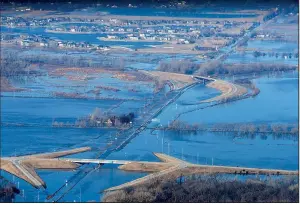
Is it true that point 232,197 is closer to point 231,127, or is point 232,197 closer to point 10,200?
point 10,200

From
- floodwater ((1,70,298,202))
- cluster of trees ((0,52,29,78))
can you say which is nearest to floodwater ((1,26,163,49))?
cluster of trees ((0,52,29,78))

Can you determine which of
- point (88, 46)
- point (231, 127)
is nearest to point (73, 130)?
point (231, 127)

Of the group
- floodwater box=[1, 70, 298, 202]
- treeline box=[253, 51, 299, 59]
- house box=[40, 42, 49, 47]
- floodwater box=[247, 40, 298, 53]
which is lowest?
floodwater box=[1, 70, 298, 202]

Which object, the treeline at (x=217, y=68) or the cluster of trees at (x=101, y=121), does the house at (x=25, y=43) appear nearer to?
the treeline at (x=217, y=68)

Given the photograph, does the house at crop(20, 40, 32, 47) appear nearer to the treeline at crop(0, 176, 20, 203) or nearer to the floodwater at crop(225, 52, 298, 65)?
the floodwater at crop(225, 52, 298, 65)

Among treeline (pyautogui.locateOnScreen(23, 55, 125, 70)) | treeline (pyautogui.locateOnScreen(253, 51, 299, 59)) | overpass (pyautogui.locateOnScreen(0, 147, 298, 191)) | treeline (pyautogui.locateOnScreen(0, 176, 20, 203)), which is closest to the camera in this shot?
treeline (pyautogui.locateOnScreen(0, 176, 20, 203))

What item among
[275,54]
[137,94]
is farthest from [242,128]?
[275,54]
